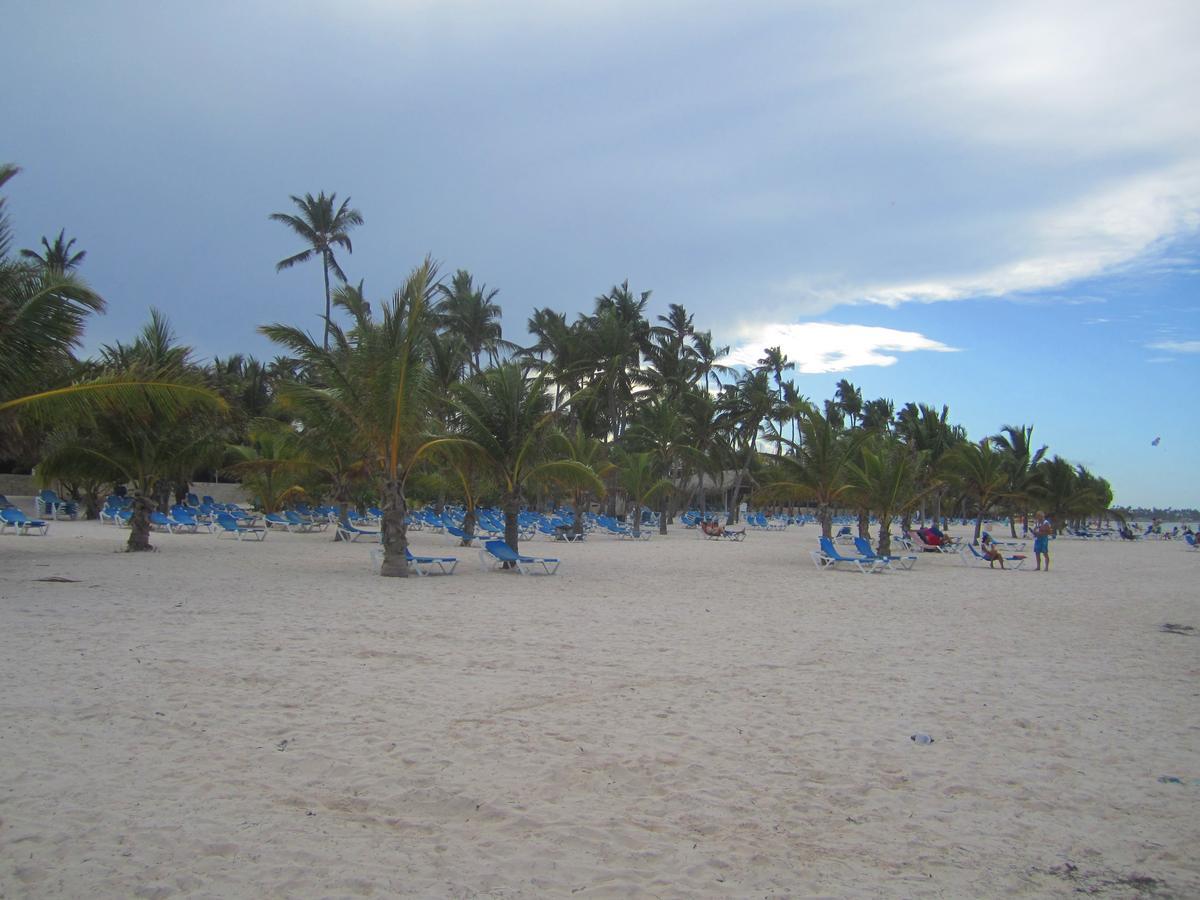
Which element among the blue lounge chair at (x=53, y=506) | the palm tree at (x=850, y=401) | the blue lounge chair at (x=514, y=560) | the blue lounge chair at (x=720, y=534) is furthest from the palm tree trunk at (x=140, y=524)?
the palm tree at (x=850, y=401)

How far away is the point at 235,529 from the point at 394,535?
33.3ft

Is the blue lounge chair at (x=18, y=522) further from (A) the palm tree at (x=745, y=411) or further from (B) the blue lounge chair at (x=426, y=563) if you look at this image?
(A) the palm tree at (x=745, y=411)

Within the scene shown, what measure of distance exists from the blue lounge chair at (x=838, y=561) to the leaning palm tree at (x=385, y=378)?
8988mm

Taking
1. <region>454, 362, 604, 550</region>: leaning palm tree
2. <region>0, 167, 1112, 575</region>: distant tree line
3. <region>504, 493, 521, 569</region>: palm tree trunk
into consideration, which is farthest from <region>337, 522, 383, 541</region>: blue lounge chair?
<region>454, 362, 604, 550</region>: leaning palm tree

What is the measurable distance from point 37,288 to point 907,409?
1898 inches

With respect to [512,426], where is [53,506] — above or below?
below

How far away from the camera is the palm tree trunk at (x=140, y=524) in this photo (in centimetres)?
1623

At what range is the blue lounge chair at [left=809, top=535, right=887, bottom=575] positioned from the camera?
645 inches

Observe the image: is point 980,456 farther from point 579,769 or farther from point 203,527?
point 579,769

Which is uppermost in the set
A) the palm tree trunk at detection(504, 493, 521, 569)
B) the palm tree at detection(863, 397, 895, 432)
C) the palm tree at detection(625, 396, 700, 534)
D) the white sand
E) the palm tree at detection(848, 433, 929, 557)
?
the palm tree at detection(863, 397, 895, 432)

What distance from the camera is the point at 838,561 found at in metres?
17.5

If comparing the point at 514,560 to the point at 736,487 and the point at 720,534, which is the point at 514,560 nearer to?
the point at 720,534

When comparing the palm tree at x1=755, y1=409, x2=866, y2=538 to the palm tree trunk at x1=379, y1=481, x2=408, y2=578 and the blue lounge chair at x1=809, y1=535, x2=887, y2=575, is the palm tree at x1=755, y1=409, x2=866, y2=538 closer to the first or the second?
the blue lounge chair at x1=809, y1=535, x2=887, y2=575

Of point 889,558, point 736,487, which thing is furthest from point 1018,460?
point 889,558
